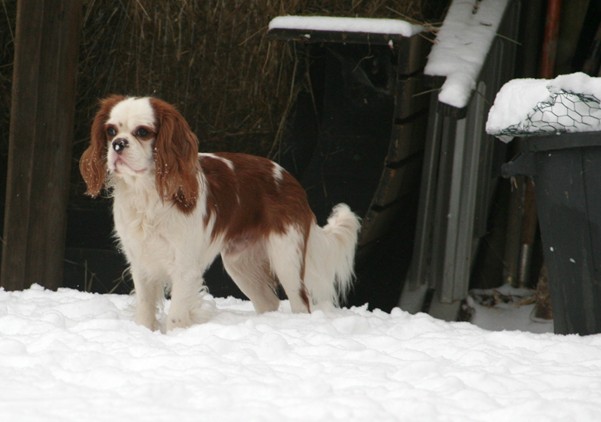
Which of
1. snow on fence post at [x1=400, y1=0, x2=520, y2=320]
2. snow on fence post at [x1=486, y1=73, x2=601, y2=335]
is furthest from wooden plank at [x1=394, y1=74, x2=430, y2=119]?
snow on fence post at [x1=486, y1=73, x2=601, y2=335]

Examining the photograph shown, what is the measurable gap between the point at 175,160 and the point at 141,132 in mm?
191

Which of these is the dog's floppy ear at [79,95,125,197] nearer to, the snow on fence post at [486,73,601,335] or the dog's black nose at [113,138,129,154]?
the dog's black nose at [113,138,129,154]

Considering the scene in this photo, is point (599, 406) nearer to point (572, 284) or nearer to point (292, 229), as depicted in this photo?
point (572, 284)

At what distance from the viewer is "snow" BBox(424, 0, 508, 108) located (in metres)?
5.52

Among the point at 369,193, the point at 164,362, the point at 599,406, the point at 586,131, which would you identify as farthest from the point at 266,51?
the point at 599,406

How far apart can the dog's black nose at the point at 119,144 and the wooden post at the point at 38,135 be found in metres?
1.47

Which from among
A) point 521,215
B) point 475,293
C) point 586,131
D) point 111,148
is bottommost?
point 475,293

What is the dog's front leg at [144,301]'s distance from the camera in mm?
4707

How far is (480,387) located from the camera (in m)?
3.42

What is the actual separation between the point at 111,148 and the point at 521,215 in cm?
433

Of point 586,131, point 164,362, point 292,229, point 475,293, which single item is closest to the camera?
point 164,362

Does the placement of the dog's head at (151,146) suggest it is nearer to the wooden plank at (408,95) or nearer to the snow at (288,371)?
the snow at (288,371)

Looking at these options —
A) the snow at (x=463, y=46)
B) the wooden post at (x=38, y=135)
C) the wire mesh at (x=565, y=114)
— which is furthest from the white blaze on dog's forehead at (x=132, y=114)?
the snow at (x=463, y=46)

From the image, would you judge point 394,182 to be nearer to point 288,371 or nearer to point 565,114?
point 565,114
